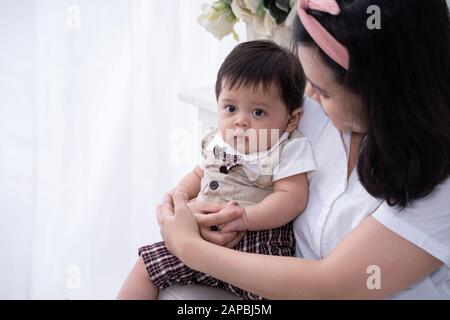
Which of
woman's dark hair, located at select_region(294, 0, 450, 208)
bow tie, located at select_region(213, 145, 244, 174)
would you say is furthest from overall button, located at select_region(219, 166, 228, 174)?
woman's dark hair, located at select_region(294, 0, 450, 208)

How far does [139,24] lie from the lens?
187 cm

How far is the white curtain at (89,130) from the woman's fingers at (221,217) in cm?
90

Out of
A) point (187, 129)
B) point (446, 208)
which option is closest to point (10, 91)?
point (187, 129)

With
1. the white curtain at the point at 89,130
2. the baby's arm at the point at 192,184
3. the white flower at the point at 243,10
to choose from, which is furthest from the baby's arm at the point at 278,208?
the white curtain at the point at 89,130

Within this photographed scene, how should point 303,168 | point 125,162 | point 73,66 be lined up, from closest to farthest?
point 303,168 → point 73,66 → point 125,162

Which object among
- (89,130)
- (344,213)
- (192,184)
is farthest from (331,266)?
(89,130)

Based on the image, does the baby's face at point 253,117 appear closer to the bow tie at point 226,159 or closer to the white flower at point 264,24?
the bow tie at point 226,159

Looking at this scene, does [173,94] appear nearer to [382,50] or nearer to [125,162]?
[125,162]

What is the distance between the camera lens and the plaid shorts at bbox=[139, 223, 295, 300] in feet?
3.81

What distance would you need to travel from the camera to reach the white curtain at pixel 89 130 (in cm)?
182

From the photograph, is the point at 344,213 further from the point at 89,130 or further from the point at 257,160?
the point at 89,130

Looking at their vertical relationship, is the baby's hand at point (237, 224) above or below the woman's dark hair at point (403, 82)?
below
